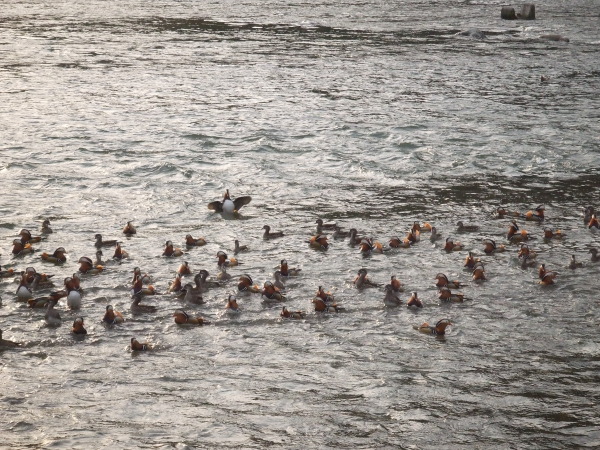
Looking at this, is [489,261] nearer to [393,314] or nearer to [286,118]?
[393,314]

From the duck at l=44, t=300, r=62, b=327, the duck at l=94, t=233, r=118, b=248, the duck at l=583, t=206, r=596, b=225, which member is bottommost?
the duck at l=44, t=300, r=62, b=327

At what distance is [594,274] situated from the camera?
16.4 meters

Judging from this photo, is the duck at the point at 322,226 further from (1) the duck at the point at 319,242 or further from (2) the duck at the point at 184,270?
(2) the duck at the point at 184,270

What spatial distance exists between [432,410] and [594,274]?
5.88 metres

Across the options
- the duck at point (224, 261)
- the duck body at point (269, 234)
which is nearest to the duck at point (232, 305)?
the duck at point (224, 261)

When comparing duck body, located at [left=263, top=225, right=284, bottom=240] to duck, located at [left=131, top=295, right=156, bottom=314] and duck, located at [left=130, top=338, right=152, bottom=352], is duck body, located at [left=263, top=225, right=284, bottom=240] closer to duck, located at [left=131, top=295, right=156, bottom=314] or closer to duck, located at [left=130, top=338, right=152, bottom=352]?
duck, located at [left=131, top=295, right=156, bottom=314]

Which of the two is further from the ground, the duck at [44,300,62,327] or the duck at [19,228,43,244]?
the duck at [19,228,43,244]

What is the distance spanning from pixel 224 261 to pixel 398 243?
141 inches

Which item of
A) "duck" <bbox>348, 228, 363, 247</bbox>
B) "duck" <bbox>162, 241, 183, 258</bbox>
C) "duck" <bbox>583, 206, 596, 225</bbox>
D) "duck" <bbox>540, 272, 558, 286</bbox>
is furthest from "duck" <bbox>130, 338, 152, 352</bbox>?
"duck" <bbox>583, 206, 596, 225</bbox>

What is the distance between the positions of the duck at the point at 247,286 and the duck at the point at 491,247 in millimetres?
4788

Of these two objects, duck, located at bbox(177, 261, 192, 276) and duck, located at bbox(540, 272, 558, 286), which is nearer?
duck, located at bbox(540, 272, 558, 286)

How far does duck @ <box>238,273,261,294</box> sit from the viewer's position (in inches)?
610

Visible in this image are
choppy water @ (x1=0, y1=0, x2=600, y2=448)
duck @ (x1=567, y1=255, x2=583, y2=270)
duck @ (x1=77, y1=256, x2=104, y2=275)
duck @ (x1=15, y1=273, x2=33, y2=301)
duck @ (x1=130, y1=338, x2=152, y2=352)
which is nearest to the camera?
choppy water @ (x1=0, y1=0, x2=600, y2=448)

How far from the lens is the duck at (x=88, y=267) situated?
1638cm
